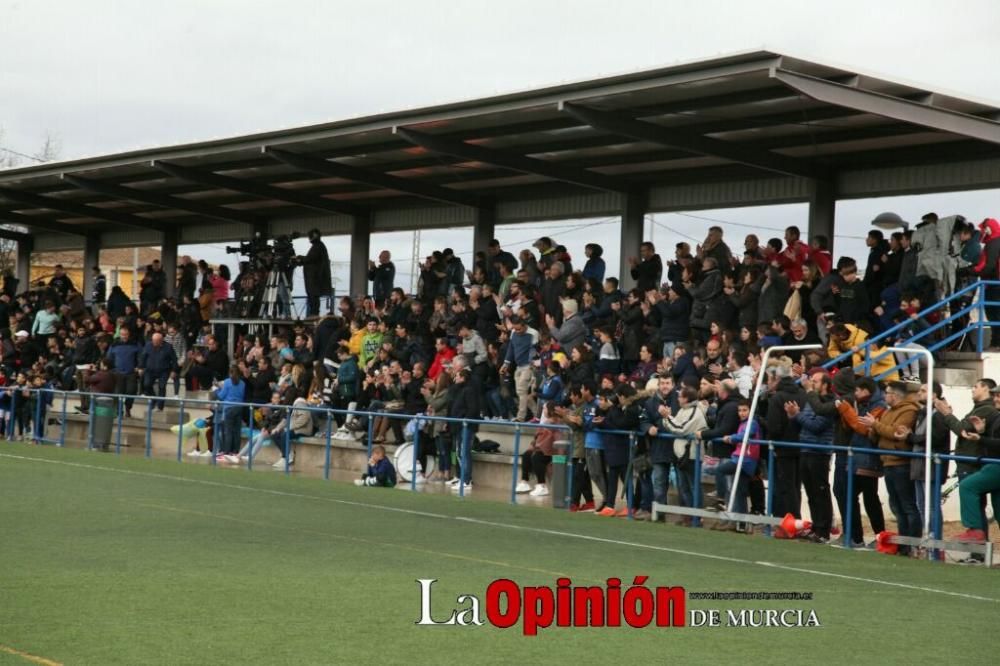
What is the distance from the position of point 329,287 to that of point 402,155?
505 centimetres

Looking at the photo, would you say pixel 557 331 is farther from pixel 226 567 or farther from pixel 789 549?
pixel 226 567

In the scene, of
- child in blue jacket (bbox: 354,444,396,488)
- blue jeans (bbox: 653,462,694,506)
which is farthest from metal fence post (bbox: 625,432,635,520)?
child in blue jacket (bbox: 354,444,396,488)

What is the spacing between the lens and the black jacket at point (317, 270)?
3100cm

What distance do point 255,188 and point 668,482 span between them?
15872mm

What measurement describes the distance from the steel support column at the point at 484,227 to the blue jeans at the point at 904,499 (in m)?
16.7

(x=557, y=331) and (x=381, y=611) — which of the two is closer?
(x=381, y=611)

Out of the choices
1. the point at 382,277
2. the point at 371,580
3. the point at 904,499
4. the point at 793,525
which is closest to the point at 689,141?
the point at 793,525

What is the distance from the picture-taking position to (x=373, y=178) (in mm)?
28141

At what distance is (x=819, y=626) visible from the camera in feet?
32.0

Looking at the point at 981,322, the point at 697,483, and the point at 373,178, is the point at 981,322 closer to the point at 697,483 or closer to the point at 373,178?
the point at 697,483

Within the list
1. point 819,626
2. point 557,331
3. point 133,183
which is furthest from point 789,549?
point 133,183

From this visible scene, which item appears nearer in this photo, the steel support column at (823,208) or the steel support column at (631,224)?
the steel support column at (823,208)

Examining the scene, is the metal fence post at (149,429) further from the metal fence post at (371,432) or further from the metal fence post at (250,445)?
the metal fence post at (371,432)

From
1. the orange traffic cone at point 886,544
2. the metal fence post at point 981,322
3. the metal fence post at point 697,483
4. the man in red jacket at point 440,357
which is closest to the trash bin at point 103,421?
the man in red jacket at point 440,357
